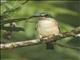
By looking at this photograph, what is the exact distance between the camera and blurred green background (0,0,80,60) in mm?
2516

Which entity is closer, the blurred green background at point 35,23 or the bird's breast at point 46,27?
the blurred green background at point 35,23

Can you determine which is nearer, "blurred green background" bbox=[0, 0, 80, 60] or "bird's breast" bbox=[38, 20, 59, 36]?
"blurred green background" bbox=[0, 0, 80, 60]

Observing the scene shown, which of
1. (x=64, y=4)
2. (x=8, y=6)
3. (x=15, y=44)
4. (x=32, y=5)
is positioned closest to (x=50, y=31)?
(x=8, y=6)

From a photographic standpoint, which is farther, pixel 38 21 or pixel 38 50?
pixel 38 50

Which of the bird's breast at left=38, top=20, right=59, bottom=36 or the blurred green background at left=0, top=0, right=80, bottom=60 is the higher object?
the bird's breast at left=38, top=20, right=59, bottom=36

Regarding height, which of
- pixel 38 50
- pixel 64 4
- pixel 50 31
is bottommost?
pixel 38 50

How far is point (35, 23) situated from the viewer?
2.69 metres

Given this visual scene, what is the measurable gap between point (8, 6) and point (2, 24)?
0.12 meters

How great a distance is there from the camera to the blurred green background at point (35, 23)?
8.26ft

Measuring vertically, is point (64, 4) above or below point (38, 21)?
below

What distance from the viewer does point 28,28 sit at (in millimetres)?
3080

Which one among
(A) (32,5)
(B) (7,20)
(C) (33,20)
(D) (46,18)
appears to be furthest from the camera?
(A) (32,5)

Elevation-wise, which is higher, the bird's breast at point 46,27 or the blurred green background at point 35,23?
the bird's breast at point 46,27

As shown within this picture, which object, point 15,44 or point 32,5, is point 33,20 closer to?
point 15,44
